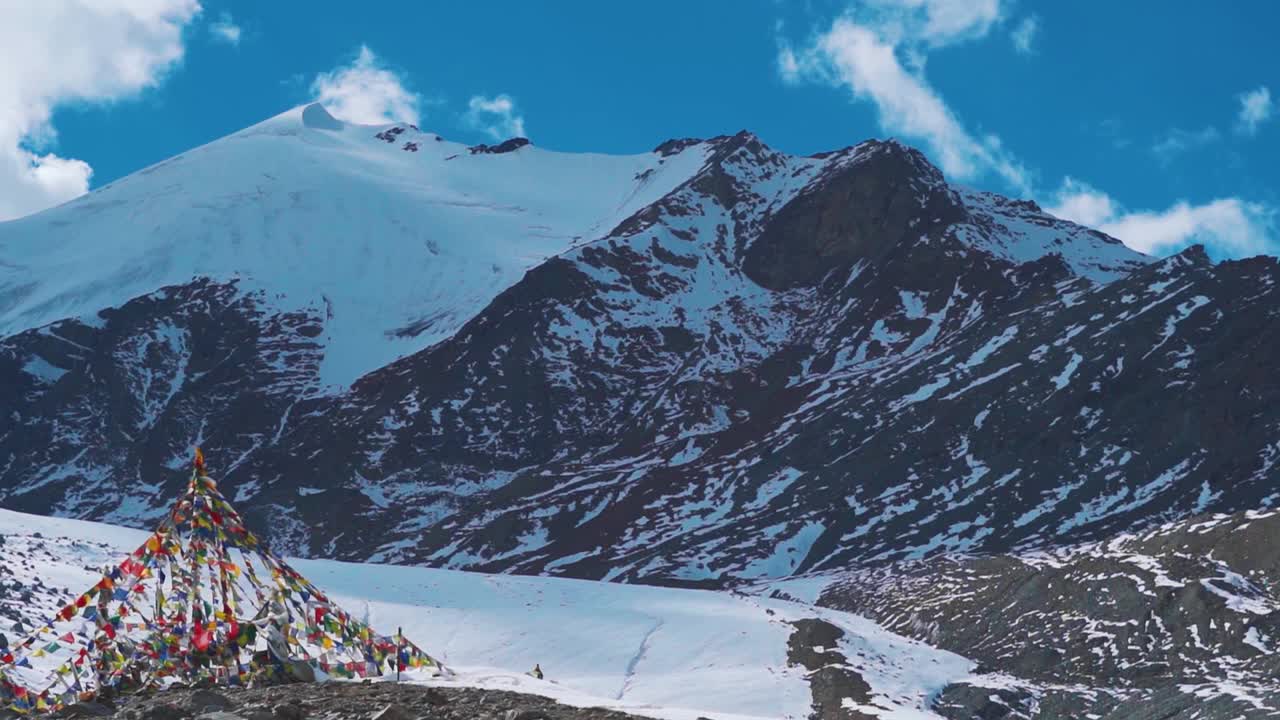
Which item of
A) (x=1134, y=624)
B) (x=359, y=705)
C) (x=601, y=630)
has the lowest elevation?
(x=359, y=705)

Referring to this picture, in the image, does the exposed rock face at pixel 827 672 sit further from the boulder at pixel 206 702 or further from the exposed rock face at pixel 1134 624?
the boulder at pixel 206 702

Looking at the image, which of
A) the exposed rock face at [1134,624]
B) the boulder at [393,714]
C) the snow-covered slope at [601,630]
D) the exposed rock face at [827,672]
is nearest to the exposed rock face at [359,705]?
the boulder at [393,714]

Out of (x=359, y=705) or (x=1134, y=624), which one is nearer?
(x=359, y=705)

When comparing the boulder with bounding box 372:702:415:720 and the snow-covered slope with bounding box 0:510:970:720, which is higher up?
the snow-covered slope with bounding box 0:510:970:720

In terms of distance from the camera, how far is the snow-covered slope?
59.8m

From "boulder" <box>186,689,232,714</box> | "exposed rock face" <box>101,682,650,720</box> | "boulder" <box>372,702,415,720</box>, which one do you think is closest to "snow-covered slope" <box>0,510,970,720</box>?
"exposed rock face" <box>101,682,650,720</box>

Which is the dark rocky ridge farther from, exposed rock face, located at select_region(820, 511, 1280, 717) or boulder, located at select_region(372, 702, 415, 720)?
A: exposed rock face, located at select_region(820, 511, 1280, 717)

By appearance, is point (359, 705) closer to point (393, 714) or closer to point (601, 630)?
point (393, 714)

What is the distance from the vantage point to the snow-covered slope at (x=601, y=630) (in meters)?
59.8

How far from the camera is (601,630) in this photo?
70.4 metres

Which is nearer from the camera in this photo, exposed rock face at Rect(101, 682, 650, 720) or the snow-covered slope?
exposed rock face at Rect(101, 682, 650, 720)

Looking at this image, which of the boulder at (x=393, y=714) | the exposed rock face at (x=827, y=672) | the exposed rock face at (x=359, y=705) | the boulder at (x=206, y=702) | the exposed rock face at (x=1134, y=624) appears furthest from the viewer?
the exposed rock face at (x=1134, y=624)

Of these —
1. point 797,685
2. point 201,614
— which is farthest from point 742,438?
point 201,614

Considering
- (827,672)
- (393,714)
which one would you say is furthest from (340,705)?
(827,672)
